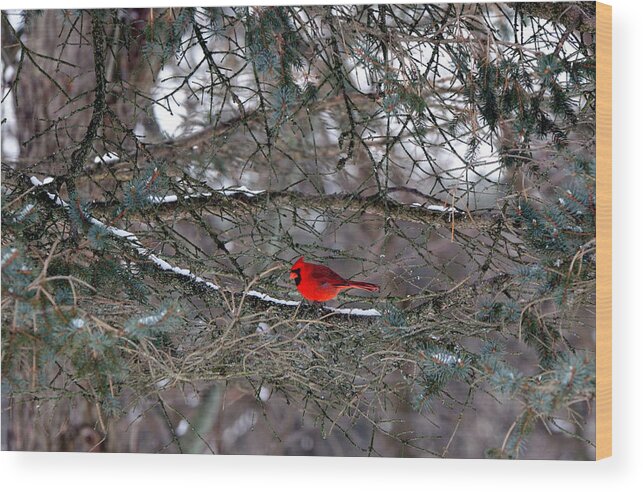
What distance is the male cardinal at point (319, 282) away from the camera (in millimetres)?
3318

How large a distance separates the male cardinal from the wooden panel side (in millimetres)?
782

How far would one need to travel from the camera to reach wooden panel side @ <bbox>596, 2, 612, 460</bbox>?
3166mm

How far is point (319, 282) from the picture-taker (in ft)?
10.9

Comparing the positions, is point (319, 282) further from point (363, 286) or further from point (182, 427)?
point (182, 427)

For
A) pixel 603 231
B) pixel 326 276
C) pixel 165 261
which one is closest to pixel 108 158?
pixel 165 261

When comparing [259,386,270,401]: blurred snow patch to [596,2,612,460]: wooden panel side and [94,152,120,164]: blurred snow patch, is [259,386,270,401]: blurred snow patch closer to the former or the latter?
[94,152,120,164]: blurred snow patch

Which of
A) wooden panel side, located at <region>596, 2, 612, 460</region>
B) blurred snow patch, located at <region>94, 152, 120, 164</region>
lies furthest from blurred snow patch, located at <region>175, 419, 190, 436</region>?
wooden panel side, located at <region>596, 2, 612, 460</region>

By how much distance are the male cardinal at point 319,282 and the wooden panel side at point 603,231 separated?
0.78 metres

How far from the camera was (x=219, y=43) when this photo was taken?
11.1 ft

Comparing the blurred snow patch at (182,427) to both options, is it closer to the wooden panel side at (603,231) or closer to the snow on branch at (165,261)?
the snow on branch at (165,261)

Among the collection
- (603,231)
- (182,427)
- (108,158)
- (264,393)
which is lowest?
(182,427)

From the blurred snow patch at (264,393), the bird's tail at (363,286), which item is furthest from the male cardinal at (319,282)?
the blurred snow patch at (264,393)

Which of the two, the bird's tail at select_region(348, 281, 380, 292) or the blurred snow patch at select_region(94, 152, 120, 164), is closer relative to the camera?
the bird's tail at select_region(348, 281, 380, 292)

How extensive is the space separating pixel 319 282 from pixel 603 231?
3.28ft
